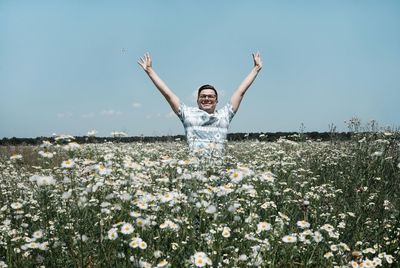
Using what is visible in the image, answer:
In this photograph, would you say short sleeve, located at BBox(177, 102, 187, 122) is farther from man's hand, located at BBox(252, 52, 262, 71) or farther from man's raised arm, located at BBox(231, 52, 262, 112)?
man's hand, located at BBox(252, 52, 262, 71)

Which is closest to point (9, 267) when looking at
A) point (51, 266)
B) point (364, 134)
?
point (51, 266)

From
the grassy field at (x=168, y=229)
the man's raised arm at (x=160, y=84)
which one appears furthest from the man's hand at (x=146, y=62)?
the grassy field at (x=168, y=229)

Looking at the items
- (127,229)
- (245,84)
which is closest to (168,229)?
(127,229)

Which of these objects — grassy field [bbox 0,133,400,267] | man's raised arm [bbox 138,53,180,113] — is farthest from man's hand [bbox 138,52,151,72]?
grassy field [bbox 0,133,400,267]

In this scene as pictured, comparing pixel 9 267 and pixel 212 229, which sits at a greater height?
pixel 212 229

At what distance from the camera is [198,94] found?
5.59 meters

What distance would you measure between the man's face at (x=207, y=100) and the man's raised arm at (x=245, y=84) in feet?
1.32

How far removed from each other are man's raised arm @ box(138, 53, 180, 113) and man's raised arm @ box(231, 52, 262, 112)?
34.0 inches

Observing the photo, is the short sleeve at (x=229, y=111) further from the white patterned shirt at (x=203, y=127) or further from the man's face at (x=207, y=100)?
the man's face at (x=207, y=100)

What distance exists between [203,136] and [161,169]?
3.42 feet

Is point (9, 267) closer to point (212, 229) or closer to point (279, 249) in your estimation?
point (212, 229)

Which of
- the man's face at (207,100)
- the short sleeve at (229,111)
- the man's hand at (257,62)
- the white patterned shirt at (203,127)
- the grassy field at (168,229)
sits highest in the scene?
the man's hand at (257,62)

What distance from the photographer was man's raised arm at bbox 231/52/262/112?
5781 mm

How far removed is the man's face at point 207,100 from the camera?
17.8 feet
